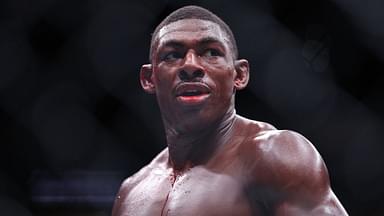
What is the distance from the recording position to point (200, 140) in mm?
1301

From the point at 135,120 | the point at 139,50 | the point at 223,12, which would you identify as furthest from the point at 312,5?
the point at 135,120

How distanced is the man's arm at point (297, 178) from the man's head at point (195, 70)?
Result: 0.47ft

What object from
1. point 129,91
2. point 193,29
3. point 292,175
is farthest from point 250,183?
point 129,91

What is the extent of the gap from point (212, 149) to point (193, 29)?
0.67 feet

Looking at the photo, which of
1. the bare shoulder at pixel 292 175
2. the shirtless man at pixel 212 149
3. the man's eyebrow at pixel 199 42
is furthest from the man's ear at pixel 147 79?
the bare shoulder at pixel 292 175

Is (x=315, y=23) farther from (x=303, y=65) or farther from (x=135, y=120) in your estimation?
(x=135, y=120)

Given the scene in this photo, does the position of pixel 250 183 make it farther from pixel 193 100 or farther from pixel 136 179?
pixel 136 179

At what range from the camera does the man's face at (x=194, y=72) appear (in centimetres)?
124

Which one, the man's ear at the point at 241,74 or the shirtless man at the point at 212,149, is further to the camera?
the man's ear at the point at 241,74

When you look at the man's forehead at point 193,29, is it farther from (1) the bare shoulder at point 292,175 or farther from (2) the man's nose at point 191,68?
(1) the bare shoulder at point 292,175

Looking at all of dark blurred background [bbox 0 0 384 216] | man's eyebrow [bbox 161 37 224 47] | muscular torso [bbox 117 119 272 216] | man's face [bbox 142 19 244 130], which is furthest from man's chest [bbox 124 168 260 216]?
dark blurred background [bbox 0 0 384 216]

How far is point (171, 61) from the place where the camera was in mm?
1278

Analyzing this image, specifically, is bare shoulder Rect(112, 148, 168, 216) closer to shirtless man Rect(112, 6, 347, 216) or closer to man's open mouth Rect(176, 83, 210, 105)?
shirtless man Rect(112, 6, 347, 216)

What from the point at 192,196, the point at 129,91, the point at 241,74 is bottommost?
the point at 129,91
